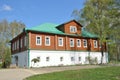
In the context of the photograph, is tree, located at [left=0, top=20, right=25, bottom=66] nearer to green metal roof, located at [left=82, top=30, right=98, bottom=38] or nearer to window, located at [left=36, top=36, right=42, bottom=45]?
green metal roof, located at [left=82, top=30, right=98, bottom=38]

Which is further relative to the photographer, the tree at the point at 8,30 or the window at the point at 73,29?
the tree at the point at 8,30

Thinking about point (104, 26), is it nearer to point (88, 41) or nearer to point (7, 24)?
point (88, 41)

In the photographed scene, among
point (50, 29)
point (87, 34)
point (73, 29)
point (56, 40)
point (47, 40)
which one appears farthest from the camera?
point (87, 34)

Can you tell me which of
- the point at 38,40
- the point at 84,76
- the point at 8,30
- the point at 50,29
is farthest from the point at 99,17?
the point at 8,30

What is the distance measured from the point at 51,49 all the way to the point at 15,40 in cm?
1037

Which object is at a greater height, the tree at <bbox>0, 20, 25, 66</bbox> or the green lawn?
the tree at <bbox>0, 20, 25, 66</bbox>

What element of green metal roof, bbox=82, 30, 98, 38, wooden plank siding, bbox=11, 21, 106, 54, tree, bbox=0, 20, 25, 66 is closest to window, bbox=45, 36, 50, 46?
wooden plank siding, bbox=11, 21, 106, 54

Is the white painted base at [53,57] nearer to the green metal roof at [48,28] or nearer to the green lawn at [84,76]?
the green metal roof at [48,28]

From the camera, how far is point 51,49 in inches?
1467

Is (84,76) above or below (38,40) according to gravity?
below

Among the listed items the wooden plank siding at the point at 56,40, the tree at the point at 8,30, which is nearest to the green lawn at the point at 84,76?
the wooden plank siding at the point at 56,40

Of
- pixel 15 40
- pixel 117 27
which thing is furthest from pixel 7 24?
pixel 117 27

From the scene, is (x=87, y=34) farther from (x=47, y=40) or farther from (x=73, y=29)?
(x=47, y=40)

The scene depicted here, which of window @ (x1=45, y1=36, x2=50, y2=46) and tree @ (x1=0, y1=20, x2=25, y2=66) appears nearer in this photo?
window @ (x1=45, y1=36, x2=50, y2=46)
